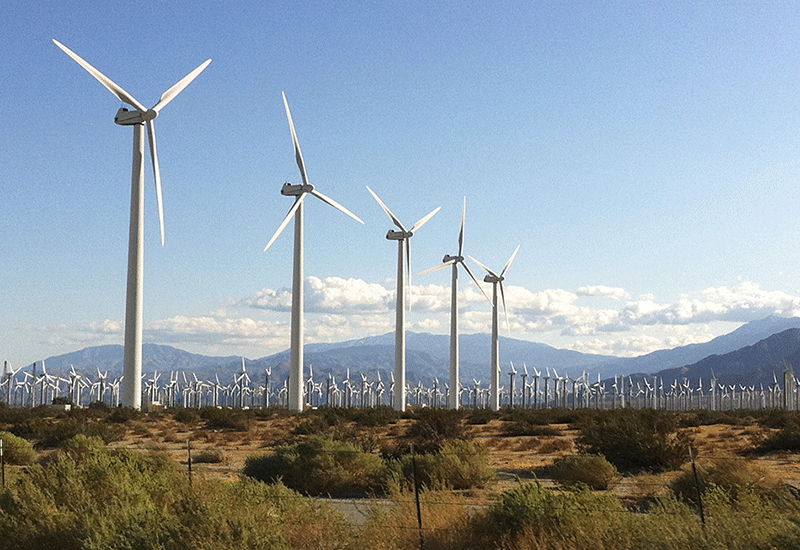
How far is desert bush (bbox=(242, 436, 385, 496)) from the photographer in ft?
78.4

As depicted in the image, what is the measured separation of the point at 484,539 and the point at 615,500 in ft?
7.72

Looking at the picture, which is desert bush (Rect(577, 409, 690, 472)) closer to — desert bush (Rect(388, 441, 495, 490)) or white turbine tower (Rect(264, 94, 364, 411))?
desert bush (Rect(388, 441, 495, 490))

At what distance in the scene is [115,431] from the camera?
138ft

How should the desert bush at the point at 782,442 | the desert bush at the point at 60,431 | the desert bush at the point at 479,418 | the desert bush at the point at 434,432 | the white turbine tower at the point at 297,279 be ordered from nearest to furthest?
the desert bush at the point at 434,432
the desert bush at the point at 782,442
the desert bush at the point at 60,431
the desert bush at the point at 479,418
the white turbine tower at the point at 297,279

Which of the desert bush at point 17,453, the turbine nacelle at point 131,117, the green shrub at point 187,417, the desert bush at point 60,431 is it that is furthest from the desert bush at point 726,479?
the turbine nacelle at point 131,117

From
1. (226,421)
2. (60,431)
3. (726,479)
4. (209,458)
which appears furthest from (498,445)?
(60,431)

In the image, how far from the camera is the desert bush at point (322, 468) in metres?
23.9

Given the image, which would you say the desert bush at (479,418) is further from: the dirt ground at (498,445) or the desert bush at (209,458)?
the desert bush at (209,458)

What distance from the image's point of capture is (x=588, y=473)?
22.6 meters

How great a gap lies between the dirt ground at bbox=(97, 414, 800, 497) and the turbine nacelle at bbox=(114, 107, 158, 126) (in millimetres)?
19788

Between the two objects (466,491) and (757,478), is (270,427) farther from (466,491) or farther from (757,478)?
(757,478)

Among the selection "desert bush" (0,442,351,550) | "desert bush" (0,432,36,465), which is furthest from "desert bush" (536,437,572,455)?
"desert bush" (0,432,36,465)

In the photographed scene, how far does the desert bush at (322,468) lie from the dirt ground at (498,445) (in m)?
1.71

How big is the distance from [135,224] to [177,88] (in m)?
12.8
